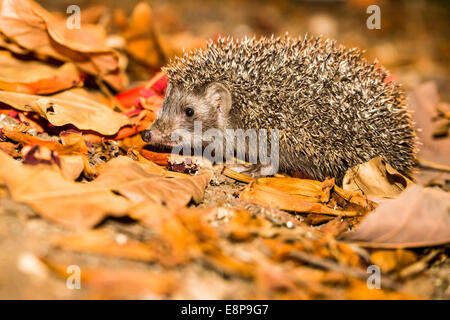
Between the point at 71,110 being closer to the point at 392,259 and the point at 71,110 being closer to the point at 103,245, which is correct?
the point at 103,245

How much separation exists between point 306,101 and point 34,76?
3.01 metres

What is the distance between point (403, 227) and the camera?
290cm

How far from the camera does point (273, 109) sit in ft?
13.6

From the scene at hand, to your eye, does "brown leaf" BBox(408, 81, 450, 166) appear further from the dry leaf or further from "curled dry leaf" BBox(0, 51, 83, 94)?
"curled dry leaf" BBox(0, 51, 83, 94)

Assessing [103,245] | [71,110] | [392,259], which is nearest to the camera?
[103,245]

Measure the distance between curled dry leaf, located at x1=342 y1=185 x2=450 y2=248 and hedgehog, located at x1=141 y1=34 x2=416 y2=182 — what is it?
1.21m

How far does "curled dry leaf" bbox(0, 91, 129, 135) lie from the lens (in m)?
3.87

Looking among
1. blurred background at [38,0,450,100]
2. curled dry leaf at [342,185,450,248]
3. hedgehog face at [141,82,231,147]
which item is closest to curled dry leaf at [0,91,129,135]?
hedgehog face at [141,82,231,147]

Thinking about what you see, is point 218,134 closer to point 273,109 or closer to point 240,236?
point 273,109

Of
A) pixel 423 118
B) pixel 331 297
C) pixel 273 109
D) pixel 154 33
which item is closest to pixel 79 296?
pixel 331 297

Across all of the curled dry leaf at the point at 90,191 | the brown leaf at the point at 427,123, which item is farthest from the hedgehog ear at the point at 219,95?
the brown leaf at the point at 427,123

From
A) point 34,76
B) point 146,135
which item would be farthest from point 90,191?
point 34,76

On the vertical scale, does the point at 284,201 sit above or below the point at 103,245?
above

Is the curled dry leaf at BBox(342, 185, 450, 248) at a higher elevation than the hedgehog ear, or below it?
below
